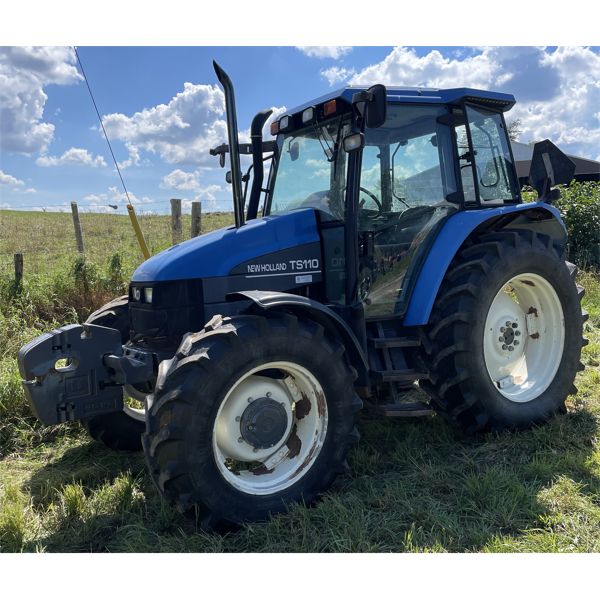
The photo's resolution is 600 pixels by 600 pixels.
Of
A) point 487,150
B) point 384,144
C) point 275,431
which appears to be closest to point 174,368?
point 275,431

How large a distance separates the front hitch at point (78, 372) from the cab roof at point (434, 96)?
2.16m

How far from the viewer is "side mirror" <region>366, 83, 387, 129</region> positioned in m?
3.29

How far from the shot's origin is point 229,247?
11.7 feet

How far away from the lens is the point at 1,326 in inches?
238

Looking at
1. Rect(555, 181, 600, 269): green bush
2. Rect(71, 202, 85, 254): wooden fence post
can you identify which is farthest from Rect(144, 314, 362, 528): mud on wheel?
Rect(555, 181, 600, 269): green bush

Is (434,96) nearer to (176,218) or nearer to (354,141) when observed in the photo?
(354,141)

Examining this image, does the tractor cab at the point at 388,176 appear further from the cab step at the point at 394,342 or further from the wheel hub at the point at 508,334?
the wheel hub at the point at 508,334

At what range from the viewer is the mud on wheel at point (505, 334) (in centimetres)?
390

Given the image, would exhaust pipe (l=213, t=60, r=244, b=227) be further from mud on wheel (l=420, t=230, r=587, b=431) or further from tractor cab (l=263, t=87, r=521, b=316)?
mud on wheel (l=420, t=230, r=587, b=431)

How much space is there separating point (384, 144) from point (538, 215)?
1.59 meters

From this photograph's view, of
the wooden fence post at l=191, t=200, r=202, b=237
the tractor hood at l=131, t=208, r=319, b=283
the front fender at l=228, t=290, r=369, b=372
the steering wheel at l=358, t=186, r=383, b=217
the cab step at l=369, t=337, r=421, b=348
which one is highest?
the wooden fence post at l=191, t=200, r=202, b=237

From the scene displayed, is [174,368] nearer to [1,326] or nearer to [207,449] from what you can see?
[207,449]

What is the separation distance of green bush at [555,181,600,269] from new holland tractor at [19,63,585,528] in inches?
292

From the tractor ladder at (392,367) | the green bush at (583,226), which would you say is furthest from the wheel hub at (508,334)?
the green bush at (583,226)
